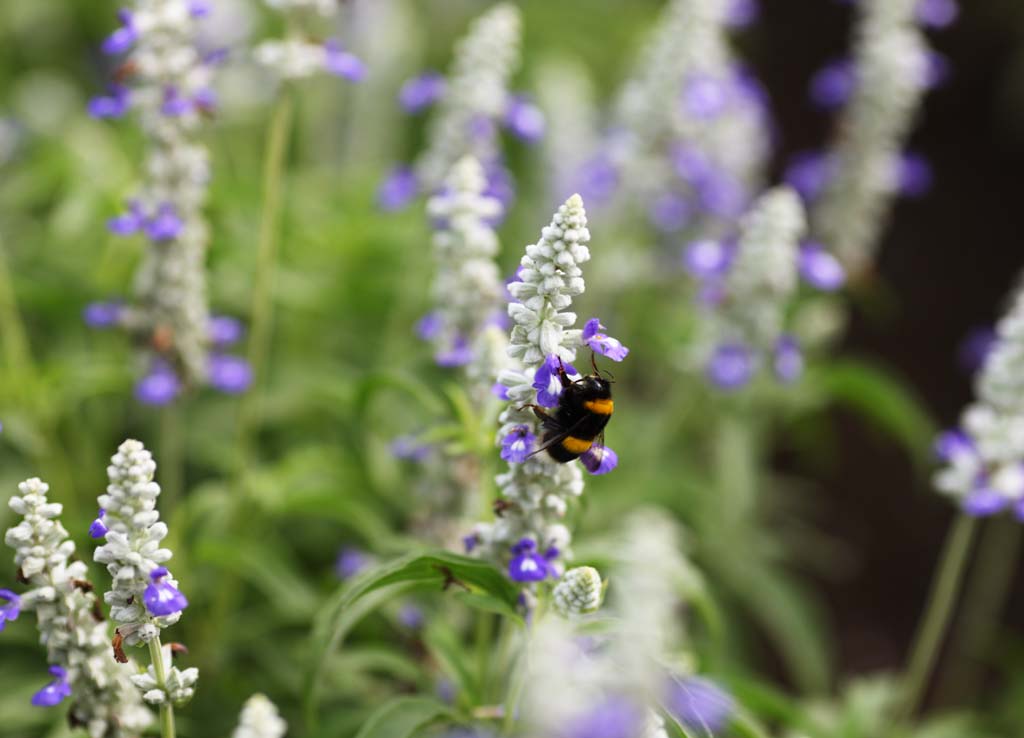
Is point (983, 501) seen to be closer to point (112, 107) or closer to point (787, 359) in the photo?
point (787, 359)

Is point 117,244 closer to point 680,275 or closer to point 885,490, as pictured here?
point 680,275

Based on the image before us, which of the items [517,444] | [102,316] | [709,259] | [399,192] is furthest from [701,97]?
[517,444]

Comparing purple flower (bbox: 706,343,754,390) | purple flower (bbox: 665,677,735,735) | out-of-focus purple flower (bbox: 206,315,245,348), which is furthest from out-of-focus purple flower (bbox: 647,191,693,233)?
purple flower (bbox: 665,677,735,735)

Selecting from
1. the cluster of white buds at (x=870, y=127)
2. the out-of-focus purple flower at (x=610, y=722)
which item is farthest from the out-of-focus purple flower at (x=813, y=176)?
the out-of-focus purple flower at (x=610, y=722)

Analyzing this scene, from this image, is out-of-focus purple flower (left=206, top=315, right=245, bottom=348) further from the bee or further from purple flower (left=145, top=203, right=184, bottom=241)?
the bee

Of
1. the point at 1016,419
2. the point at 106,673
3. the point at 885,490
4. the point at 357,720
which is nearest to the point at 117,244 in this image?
the point at 357,720

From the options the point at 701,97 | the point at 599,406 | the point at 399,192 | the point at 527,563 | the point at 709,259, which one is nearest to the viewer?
the point at 599,406

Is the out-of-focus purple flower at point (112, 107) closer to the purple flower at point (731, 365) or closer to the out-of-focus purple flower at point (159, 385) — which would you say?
the out-of-focus purple flower at point (159, 385)
